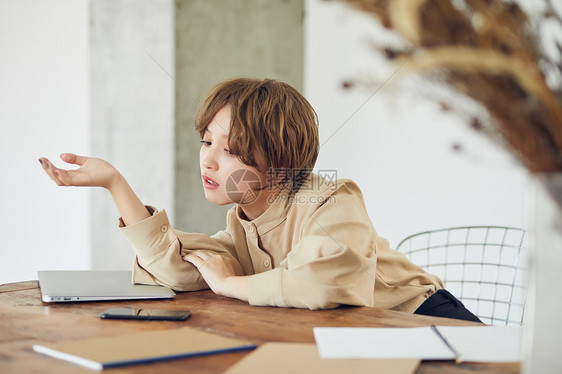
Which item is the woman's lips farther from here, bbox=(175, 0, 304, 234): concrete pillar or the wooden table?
Result: bbox=(175, 0, 304, 234): concrete pillar

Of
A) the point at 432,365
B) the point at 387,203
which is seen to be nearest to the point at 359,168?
the point at 387,203

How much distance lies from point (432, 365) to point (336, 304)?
0.33 metres

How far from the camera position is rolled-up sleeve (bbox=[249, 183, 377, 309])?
39.8 inches

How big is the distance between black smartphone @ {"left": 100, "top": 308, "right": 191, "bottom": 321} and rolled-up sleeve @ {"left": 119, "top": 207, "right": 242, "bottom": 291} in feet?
0.72

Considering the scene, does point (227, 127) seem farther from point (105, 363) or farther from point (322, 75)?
point (322, 75)

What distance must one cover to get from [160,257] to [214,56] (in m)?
1.64

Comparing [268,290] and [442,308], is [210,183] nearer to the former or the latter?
[268,290]

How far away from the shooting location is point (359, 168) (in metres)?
2.83

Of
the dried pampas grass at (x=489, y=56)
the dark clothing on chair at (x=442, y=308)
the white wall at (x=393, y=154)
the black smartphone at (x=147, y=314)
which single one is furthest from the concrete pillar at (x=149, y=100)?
the dried pampas grass at (x=489, y=56)

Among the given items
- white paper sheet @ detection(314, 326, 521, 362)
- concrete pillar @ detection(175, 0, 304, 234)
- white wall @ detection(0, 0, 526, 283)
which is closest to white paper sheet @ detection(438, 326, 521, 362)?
white paper sheet @ detection(314, 326, 521, 362)

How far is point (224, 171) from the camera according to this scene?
1263 millimetres

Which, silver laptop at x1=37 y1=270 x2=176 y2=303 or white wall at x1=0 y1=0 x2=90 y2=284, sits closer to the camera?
silver laptop at x1=37 y1=270 x2=176 y2=303

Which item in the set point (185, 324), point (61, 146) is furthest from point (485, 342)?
point (61, 146)

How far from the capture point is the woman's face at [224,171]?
126 cm
